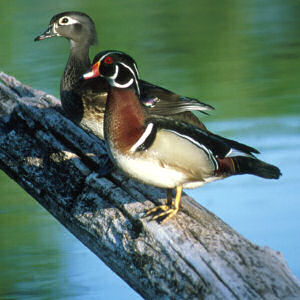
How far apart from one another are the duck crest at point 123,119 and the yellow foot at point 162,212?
0.24 m

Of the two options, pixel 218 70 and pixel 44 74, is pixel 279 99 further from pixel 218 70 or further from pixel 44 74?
pixel 44 74

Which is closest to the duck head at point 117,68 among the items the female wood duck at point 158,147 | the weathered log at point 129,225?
the female wood duck at point 158,147

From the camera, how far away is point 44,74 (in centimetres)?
590

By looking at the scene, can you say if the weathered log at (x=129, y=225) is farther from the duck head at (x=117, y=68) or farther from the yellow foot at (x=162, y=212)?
the duck head at (x=117, y=68)

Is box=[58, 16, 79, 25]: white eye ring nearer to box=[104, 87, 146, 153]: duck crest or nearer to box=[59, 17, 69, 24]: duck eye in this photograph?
box=[59, 17, 69, 24]: duck eye

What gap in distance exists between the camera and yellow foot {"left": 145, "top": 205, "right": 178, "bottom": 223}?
2.60 m

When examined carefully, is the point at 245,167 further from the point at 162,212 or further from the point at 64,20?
the point at 64,20

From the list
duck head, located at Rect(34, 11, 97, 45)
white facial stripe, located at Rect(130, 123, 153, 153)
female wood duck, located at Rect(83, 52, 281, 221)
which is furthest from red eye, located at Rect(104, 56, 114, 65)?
duck head, located at Rect(34, 11, 97, 45)

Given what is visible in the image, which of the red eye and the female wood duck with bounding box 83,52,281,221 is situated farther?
the red eye

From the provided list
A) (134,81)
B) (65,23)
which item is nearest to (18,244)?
(65,23)

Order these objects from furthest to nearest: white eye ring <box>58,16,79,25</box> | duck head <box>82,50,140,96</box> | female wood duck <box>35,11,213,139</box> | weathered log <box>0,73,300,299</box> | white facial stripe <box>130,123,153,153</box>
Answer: white eye ring <box>58,16,79,25</box>
female wood duck <box>35,11,213,139</box>
duck head <box>82,50,140,96</box>
white facial stripe <box>130,123,153,153</box>
weathered log <box>0,73,300,299</box>

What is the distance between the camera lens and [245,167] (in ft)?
9.00

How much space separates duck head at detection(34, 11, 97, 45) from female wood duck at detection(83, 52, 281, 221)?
4.66 feet

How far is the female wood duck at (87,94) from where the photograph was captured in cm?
332
